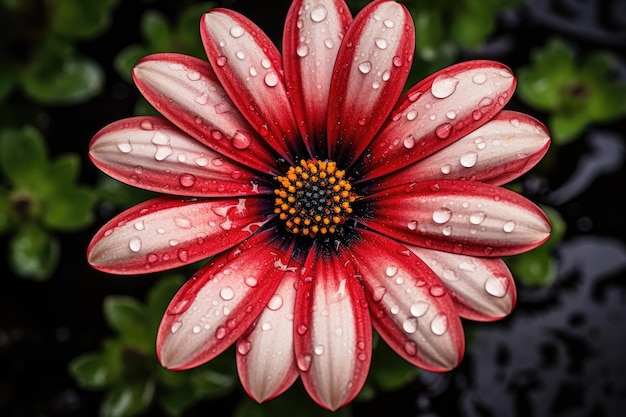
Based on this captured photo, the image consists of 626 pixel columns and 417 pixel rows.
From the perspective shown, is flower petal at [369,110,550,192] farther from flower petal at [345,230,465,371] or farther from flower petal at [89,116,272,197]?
flower petal at [89,116,272,197]

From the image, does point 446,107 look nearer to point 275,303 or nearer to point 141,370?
point 275,303

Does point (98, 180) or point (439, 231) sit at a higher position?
point (439, 231)

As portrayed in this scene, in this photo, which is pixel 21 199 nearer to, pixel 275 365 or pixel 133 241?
pixel 133 241

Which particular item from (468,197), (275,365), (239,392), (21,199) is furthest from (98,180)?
(468,197)

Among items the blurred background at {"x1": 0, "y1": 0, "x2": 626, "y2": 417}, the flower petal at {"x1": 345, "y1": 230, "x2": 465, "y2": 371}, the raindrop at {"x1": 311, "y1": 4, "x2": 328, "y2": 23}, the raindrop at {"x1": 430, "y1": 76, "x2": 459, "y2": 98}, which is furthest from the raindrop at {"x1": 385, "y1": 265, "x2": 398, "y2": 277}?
the blurred background at {"x1": 0, "y1": 0, "x2": 626, "y2": 417}

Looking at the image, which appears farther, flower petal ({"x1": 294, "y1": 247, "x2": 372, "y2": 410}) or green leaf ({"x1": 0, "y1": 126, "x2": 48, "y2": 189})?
green leaf ({"x1": 0, "y1": 126, "x2": 48, "y2": 189})

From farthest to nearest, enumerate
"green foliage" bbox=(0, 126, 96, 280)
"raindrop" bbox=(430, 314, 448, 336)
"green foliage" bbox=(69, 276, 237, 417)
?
"green foliage" bbox=(0, 126, 96, 280), "green foliage" bbox=(69, 276, 237, 417), "raindrop" bbox=(430, 314, 448, 336)

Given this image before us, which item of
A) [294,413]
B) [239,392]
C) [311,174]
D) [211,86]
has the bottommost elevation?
[239,392]

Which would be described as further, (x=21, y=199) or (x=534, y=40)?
(x=534, y=40)
